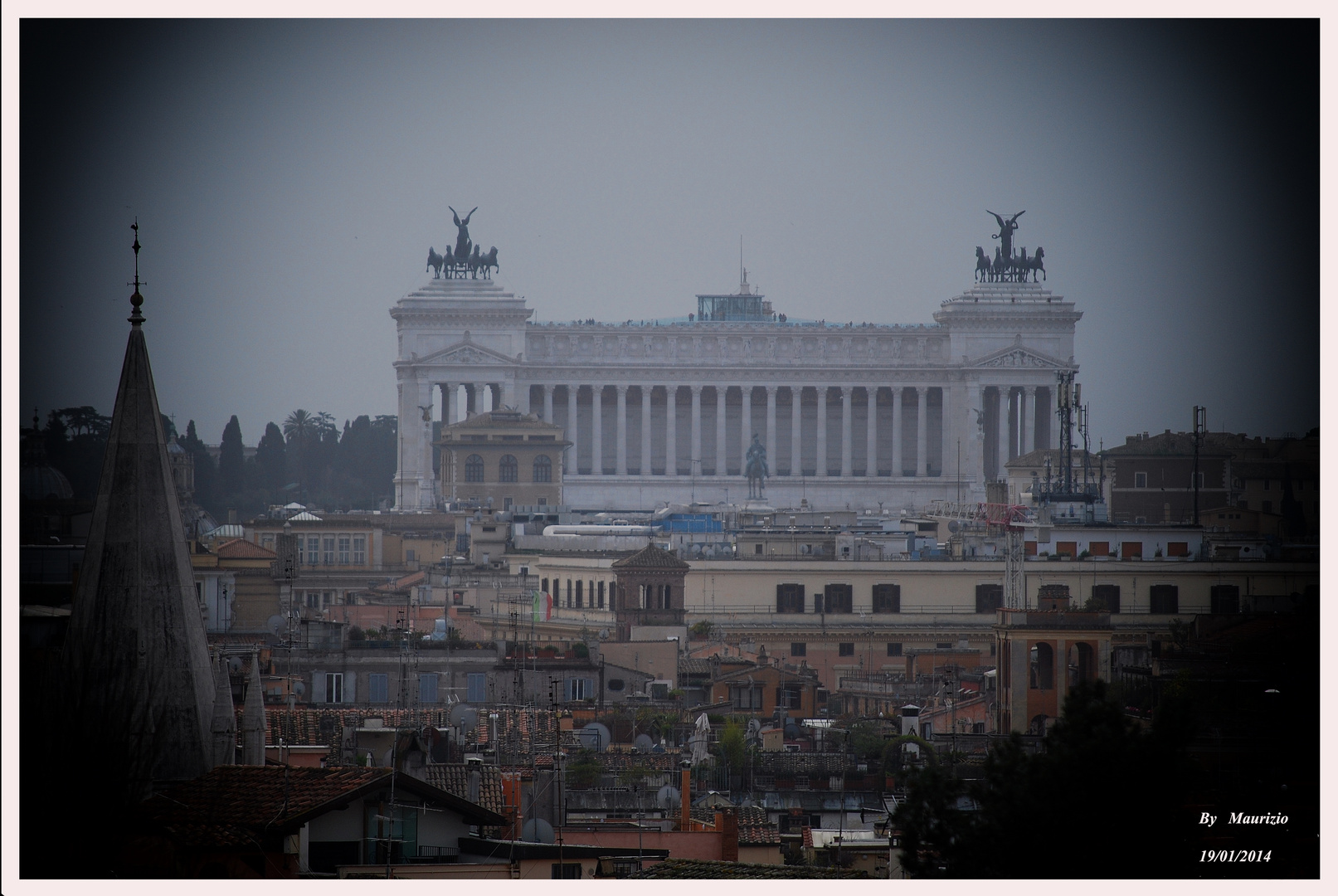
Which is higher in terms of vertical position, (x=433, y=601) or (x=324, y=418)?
(x=324, y=418)

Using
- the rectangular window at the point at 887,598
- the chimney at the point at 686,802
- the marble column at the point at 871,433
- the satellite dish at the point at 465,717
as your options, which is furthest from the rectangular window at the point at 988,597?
the marble column at the point at 871,433

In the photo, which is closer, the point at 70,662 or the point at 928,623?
the point at 70,662

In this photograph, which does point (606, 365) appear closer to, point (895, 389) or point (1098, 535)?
point (895, 389)

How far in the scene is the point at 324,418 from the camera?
78625mm

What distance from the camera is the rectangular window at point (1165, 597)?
3494 cm

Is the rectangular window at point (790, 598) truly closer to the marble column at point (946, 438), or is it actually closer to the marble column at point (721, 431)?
the marble column at point (946, 438)

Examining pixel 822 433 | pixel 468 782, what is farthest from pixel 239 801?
pixel 822 433

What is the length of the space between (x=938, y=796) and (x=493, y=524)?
32.2 metres

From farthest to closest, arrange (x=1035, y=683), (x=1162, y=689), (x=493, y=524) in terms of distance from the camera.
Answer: (x=493, y=524), (x=1035, y=683), (x=1162, y=689)

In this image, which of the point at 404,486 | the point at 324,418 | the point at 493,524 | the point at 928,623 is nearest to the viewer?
the point at 928,623

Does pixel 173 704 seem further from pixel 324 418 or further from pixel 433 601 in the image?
pixel 324 418

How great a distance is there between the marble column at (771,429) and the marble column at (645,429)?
3211 millimetres

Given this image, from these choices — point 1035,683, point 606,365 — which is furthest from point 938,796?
point 606,365

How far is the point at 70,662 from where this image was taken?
Answer: 14.6 m
